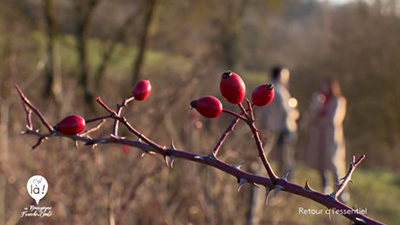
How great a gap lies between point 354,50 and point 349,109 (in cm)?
143

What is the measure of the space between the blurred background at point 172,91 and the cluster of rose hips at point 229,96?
63cm

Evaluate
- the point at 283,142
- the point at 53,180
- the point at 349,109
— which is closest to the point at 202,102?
the point at 53,180

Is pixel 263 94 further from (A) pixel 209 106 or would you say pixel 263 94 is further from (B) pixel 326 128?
(B) pixel 326 128

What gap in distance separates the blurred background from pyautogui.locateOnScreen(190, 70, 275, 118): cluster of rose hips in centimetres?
63

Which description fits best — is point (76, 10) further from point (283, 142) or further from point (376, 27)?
point (376, 27)

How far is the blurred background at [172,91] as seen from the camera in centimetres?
223

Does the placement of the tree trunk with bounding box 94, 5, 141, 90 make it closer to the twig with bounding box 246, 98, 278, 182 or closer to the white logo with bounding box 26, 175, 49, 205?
the white logo with bounding box 26, 175, 49, 205

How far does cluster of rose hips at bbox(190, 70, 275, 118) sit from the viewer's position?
0.77m

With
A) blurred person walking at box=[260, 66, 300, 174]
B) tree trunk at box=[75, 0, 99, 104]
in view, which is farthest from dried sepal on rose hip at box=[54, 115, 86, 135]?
tree trunk at box=[75, 0, 99, 104]

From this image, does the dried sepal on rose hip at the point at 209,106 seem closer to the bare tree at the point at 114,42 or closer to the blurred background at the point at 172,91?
the blurred background at the point at 172,91

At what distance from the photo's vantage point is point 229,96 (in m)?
0.77

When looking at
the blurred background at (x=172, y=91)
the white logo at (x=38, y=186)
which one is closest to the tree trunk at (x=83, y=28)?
the blurred background at (x=172, y=91)

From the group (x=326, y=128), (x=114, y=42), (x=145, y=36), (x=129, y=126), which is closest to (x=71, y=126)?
(x=129, y=126)

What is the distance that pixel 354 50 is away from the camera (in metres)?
13.4
